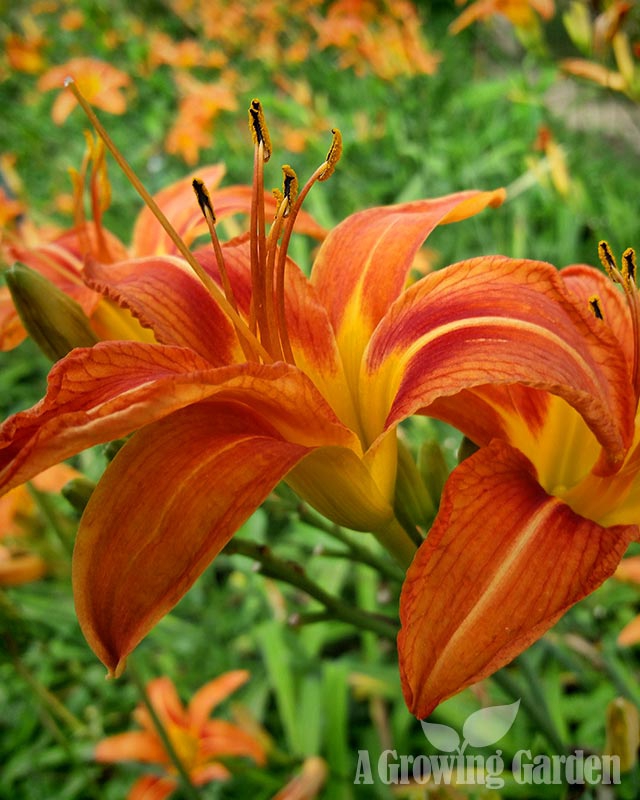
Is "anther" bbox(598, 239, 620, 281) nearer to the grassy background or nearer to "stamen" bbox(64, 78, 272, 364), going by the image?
"stamen" bbox(64, 78, 272, 364)

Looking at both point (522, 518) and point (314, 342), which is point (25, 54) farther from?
point (522, 518)

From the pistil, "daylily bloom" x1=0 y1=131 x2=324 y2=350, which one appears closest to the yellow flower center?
"daylily bloom" x1=0 y1=131 x2=324 y2=350

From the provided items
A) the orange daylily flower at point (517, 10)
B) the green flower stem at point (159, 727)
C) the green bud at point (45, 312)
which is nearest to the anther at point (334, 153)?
the green bud at point (45, 312)

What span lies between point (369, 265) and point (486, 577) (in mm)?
245

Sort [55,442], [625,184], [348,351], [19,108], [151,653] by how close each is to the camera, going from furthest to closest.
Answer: [19,108] → [625,184] → [151,653] → [348,351] → [55,442]

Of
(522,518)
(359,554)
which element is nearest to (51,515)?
(359,554)

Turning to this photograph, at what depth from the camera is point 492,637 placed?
0.36 meters

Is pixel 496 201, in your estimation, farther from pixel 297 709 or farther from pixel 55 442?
pixel 297 709

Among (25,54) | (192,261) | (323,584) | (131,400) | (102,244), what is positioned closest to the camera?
(131,400)

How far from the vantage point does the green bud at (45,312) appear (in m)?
0.54

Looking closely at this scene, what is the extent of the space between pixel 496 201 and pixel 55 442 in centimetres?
37

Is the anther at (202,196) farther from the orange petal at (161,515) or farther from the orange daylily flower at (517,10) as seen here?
the orange daylily flower at (517,10)

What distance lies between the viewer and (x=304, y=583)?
592mm

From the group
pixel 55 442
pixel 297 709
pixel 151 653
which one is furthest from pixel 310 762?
pixel 55 442
